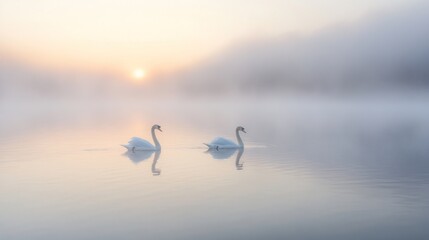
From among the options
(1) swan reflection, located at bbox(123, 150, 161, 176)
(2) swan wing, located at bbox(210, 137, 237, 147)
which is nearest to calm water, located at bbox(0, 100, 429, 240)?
(1) swan reflection, located at bbox(123, 150, 161, 176)

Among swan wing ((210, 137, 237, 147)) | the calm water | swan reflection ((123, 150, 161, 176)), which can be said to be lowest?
the calm water

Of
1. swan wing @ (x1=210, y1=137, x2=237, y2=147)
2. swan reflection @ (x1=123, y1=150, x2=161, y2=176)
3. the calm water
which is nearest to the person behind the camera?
the calm water

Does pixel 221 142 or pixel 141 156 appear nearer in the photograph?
pixel 141 156

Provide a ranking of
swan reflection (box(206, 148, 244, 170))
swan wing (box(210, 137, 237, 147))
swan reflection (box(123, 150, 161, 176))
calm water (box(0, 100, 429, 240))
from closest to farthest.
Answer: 1. calm water (box(0, 100, 429, 240))
2. swan reflection (box(123, 150, 161, 176))
3. swan reflection (box(206, 148, 244, 170))
4. swan wing (box(210, 137, 237, 147))

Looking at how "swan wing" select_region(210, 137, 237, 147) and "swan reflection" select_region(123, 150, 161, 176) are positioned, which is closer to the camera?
"swan reflection" select_region(123, 150, 161, 176)

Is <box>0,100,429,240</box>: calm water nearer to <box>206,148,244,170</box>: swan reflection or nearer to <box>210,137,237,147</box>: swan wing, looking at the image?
<box>206,148,244,170</box>: swan reflection

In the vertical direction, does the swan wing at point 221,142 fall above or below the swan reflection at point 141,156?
Answer: above

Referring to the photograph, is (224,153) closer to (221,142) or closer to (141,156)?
(221,142)

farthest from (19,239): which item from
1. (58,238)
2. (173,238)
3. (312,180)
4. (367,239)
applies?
(312,180)

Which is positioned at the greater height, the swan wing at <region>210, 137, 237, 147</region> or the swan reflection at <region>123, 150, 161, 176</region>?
the swan wing at <region>210, 137, 237, 147</region>

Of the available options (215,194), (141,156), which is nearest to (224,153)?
(141,156)

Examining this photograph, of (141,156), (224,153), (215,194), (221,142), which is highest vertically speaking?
(221,142)

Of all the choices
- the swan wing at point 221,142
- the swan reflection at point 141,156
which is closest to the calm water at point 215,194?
the swan reflection at point 141,156

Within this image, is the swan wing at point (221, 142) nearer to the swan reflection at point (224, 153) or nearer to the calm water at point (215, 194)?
the swan reflection at point (224, 153)
